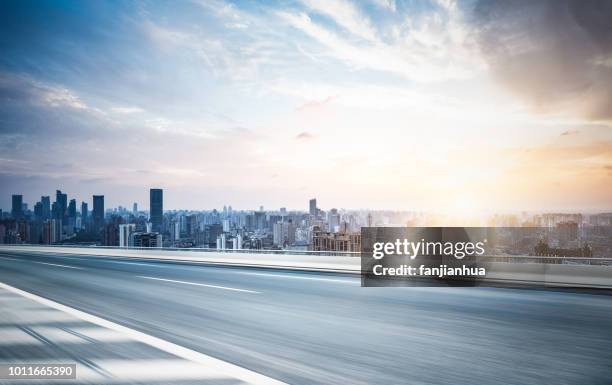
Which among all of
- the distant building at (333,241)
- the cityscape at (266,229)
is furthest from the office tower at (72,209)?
the distant building at (333,241)

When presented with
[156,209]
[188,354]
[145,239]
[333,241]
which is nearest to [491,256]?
[333,241]

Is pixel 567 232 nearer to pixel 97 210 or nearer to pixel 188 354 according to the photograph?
pixel 188 354

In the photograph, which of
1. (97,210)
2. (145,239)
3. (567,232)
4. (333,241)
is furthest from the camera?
(97,210)

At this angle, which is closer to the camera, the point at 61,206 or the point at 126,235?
the point at 126,235

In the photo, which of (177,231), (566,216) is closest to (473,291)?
(566,216)

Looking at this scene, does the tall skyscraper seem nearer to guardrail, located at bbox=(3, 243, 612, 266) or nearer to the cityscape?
the cityscape

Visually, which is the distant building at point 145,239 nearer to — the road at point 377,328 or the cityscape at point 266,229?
the cityscape at point 266,229

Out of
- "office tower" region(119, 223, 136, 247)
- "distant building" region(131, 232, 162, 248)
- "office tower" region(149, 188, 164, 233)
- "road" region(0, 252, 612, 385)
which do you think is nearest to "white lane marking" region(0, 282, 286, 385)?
"road" region(0, 252, 612, 385)
